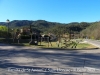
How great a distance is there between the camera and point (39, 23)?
155375mm

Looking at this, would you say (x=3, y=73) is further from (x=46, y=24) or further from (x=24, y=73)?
(x=46, y=24)

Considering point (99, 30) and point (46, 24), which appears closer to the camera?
point (99, 30)

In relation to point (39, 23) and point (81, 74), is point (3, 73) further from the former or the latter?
point (39, 23)

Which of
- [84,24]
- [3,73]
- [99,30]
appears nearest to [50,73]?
[3,73]

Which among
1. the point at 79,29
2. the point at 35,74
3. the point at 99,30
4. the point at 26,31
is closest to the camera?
the point at 35,74

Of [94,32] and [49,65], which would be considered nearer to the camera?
[49,65]

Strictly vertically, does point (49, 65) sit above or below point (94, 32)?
below

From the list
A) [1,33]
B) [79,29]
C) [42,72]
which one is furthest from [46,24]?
[42,72]

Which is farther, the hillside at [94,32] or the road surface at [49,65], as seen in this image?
the hillside at [94,32]

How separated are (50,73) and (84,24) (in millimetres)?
180831

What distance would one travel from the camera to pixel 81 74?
7.82 metres

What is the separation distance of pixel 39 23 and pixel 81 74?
148191 millimetres

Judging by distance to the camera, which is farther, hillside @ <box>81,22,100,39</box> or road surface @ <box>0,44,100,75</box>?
hillside @ <box>81,22,100,39</box>

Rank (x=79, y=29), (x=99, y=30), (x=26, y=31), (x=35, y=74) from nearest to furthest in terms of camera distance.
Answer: (x=35, y=74) → (x=26, y=31) → (x=99, y=30) → (x=79, y=29)
